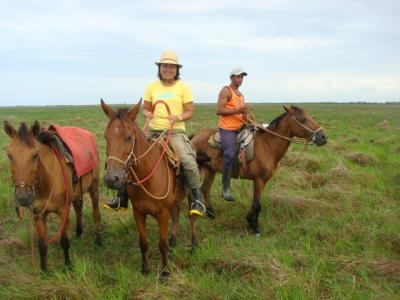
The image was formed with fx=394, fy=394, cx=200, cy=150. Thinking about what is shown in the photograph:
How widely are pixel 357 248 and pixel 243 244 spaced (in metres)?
1.53

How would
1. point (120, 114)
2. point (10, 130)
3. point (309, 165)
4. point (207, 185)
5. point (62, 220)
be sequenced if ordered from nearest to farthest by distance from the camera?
point (120, 114) → point (10, 130) → point (62, 220) → point (207, 185) → point (309, 165)

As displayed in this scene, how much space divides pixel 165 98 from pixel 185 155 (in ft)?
2.58

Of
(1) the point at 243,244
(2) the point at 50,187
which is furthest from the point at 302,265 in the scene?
(2) the point at 50,187

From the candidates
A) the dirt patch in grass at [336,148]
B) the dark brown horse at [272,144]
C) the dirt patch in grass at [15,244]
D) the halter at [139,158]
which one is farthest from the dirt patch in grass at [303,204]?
the dirt patch in grass at [336,148]

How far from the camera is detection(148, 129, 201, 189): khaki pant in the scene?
5187 millimetres

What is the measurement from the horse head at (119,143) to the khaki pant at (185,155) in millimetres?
1065

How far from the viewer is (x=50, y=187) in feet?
15.7

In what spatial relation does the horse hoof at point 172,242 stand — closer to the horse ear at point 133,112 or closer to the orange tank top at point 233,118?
the orange tank top at point 233,118

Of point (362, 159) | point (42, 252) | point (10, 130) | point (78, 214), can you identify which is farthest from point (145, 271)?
point (362, 159)

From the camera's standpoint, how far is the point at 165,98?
199 inches

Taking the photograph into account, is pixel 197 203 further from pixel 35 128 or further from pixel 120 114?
pixel 35 128

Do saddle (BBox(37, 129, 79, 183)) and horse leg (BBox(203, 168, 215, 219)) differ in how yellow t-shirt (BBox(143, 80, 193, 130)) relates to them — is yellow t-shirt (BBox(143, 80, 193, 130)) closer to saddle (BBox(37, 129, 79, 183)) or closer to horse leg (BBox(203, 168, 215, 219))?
saddle (BBox(37, 129, 79, 183))

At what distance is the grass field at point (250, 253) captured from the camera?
4195mm

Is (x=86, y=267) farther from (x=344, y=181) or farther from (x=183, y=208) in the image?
(x=344, y=181)
